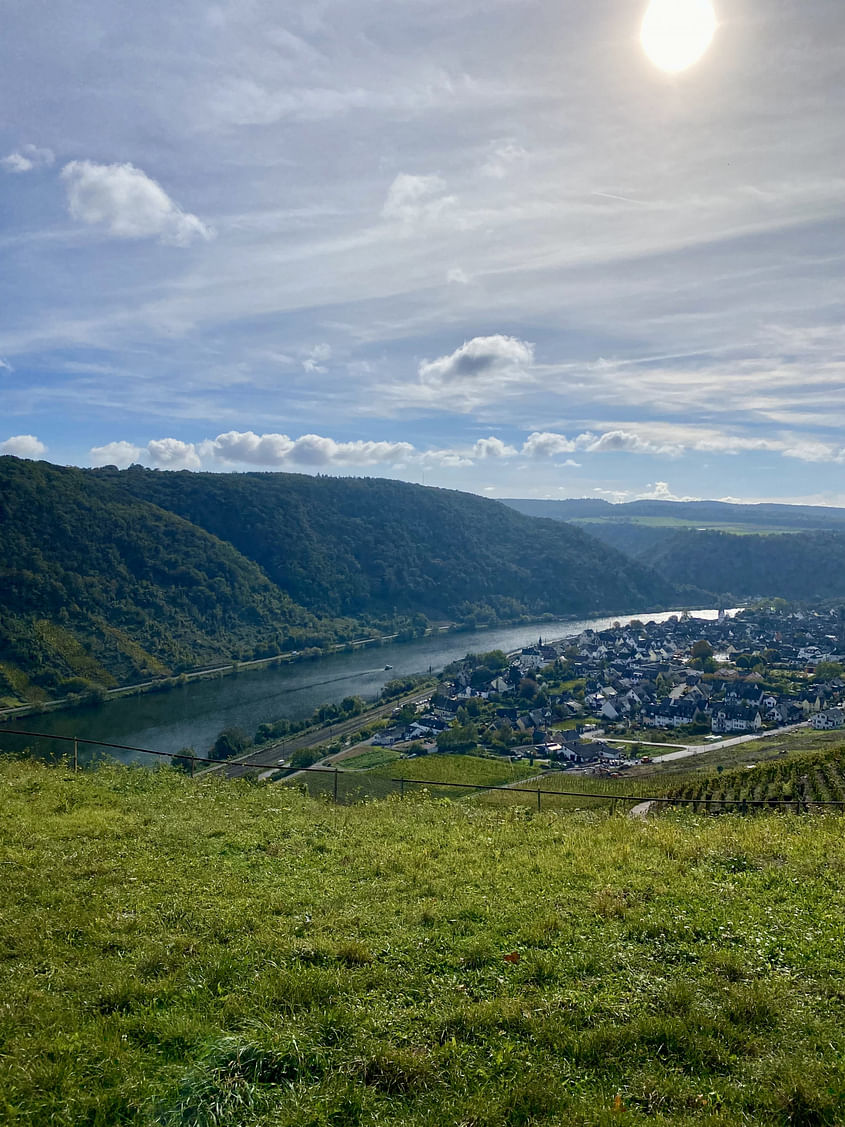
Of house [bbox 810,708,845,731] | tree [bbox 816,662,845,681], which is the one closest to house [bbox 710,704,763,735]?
house [bbox 810,708,845,731]

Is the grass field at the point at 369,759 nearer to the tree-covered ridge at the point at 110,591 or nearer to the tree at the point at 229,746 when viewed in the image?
the tree at the point at 229,746

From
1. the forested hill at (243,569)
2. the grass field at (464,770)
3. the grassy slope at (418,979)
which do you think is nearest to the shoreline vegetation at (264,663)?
the forested hill at (243,569)

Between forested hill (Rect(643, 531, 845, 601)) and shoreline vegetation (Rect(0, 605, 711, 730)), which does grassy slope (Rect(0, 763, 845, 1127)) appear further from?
forested hill (Rect(643, 531, 845, 601))

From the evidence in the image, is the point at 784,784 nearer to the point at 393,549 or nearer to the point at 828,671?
the point at 828,671

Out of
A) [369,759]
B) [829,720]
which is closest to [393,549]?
[829,720]

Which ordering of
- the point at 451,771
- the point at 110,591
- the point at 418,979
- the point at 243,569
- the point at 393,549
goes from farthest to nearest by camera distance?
1. the point at 393,549
2. the point at 243,569
3. the point at 110,591
4. the point at 451,771
5. the point at 418,979

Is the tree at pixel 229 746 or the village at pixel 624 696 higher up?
the tree at pixel 229 746
